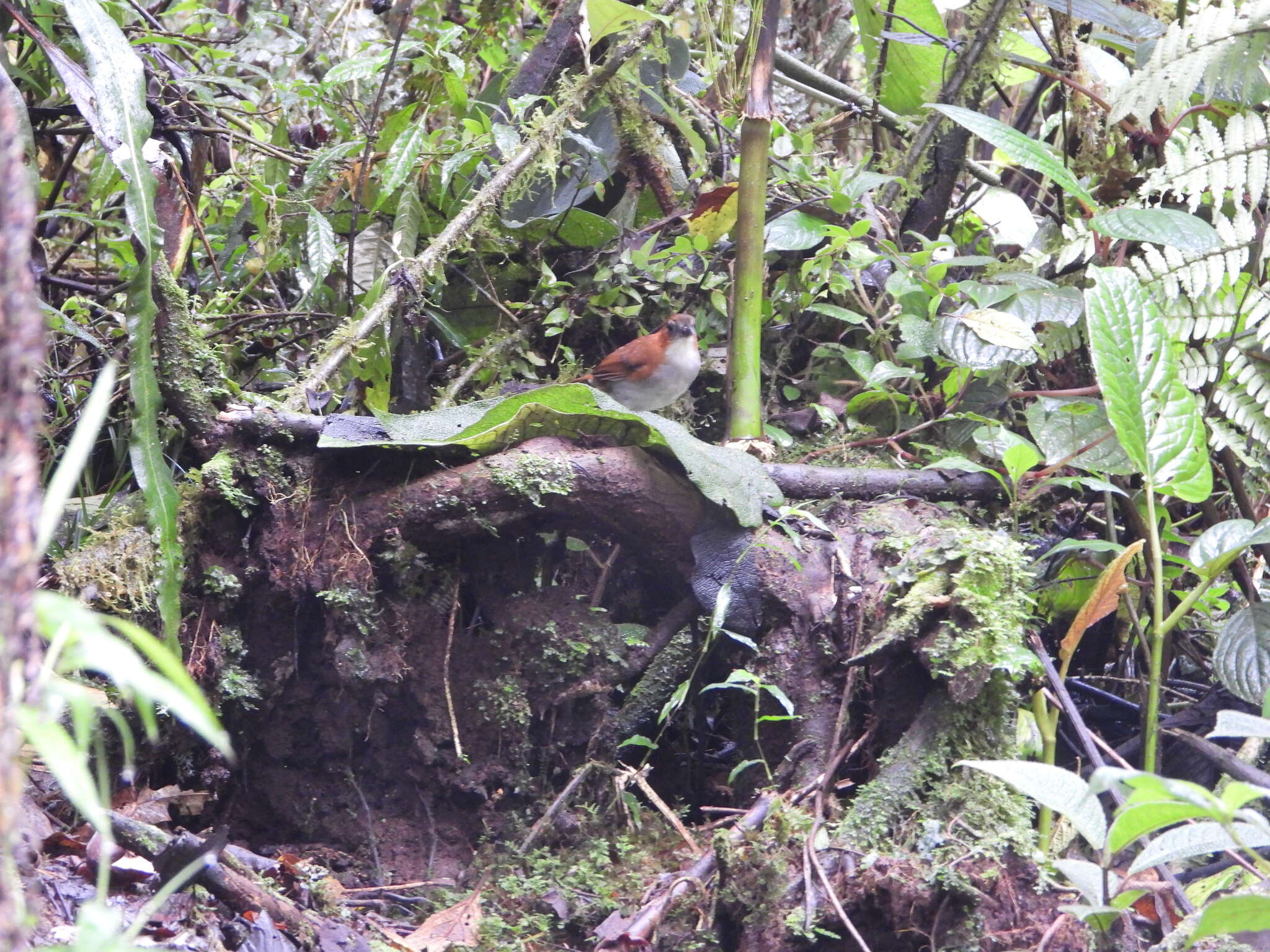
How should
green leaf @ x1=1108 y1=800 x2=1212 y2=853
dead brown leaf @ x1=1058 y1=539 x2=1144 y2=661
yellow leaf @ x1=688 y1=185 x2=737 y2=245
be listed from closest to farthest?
green leaf @ x1=1108 y1=800 x2=1212 y2=853
dead brown leaf @ x1=1058 y1=539 x2=1144 y2=661
yellow leaf @ x1=688 y1=185 x2=737 y2=245

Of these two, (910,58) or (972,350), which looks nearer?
(972,350)

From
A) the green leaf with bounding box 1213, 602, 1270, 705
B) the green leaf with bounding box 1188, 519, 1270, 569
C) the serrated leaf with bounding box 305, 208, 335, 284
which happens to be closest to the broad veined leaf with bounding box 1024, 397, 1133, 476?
the green leaf with bounding box 1188, 519, 1270, 569

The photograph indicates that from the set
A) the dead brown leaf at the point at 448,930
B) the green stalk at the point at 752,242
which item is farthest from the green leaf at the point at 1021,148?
the dead brown leaf at the point at 448,930

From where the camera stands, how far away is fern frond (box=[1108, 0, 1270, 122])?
8.54ft

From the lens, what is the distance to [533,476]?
228 cm

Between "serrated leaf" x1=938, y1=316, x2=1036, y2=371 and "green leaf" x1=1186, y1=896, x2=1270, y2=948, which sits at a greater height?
"serrated leaf" x1=938, y1=316, x2=1036, y2=371

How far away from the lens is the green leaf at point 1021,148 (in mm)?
2768

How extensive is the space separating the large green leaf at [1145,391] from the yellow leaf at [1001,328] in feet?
1.07

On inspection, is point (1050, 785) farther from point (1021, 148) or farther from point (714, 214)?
point (714, 214)

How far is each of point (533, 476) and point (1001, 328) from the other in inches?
53.6

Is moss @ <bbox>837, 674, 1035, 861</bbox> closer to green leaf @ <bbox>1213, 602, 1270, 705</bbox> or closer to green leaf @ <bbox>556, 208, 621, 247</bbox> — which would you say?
green leaf @ <bbox>1213, 602, 1270, 705</bbox>

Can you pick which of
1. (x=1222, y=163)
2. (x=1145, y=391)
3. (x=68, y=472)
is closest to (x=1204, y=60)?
(x=1222, y=163)

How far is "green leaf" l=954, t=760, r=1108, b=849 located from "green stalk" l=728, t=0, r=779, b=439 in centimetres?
148

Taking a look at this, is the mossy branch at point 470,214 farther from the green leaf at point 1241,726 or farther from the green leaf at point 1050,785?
the green leaf at point 1241,726
